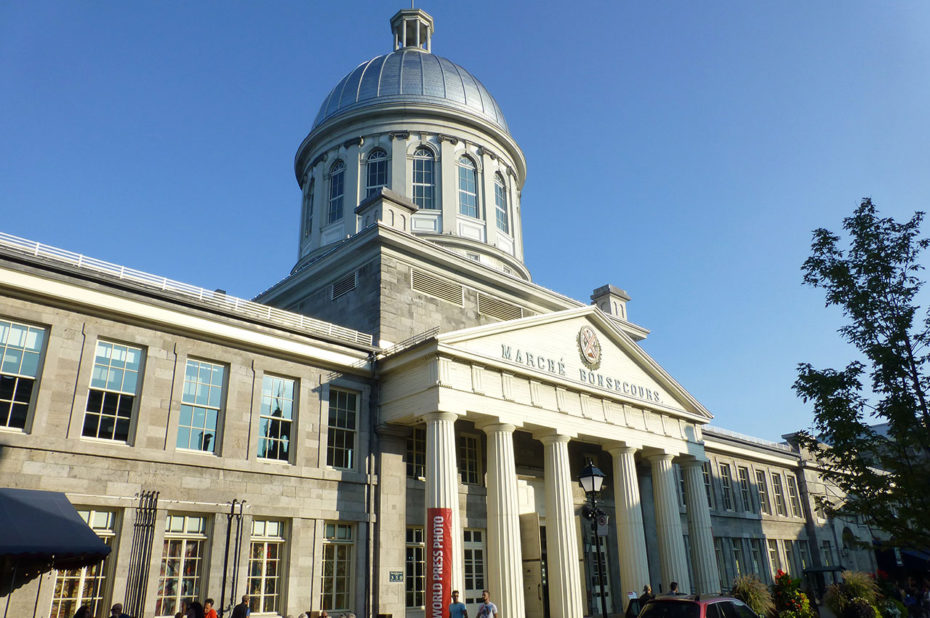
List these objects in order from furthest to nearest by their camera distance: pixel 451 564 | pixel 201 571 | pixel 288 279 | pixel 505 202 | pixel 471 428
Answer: pixel 505 202 < pixel 288 279 < pixel 471 428 < pixel 451 564 < pixel 201 571

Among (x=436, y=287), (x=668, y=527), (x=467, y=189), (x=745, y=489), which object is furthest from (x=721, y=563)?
(x=467, y=189)

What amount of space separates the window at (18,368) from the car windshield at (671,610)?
1434 centimetres

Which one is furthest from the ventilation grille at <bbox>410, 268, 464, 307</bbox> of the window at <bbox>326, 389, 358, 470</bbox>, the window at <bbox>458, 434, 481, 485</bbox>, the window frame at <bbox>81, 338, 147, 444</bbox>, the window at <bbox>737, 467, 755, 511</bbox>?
the window at <bbox>737, 467, 755, 511</bbox>

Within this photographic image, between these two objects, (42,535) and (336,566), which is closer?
(42,535)

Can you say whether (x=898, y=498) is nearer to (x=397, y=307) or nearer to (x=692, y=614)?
(x=692, y=614)

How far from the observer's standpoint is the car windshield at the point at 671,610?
13.9 metres

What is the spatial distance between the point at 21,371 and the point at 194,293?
4.67 metres

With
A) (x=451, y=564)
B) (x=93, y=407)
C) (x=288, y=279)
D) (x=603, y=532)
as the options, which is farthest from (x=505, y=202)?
(x=93, y=407)

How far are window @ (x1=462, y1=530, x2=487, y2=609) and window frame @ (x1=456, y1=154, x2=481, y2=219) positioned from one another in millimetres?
16539

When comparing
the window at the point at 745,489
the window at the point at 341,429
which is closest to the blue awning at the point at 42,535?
the window at the point at 341,429

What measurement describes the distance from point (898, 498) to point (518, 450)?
42.1 ft

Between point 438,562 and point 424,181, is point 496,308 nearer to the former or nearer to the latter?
point 424,181

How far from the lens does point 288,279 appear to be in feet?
99.6

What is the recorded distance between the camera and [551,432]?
23.9 m
